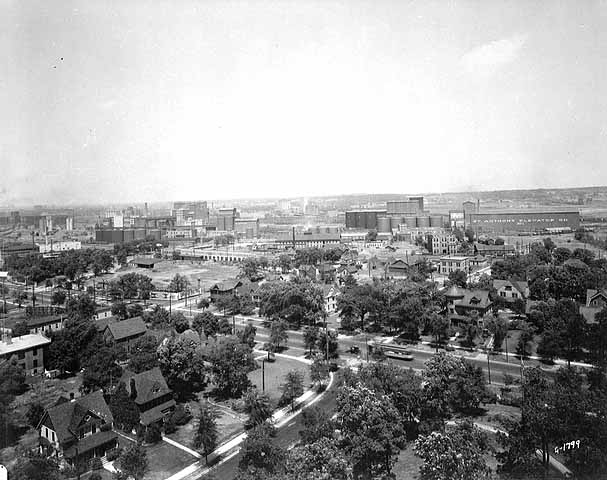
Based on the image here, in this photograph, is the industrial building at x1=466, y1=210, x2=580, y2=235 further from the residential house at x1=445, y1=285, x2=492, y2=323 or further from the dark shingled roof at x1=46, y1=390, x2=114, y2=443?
the dark shingled roof at x1=46, y1=390, x2=114, y2=443

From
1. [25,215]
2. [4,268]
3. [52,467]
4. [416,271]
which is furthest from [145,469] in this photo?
[25,215]

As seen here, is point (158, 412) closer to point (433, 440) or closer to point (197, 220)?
point (433, 440)

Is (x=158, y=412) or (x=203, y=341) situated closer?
(x=158, y=412)

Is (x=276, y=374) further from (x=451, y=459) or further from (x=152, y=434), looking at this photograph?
(x=451, y=459)

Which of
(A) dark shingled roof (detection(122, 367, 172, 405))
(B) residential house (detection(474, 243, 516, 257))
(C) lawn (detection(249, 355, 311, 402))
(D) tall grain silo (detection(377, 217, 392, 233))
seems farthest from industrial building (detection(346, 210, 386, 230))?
(A) dark shingled roof (detection(122, 367, 172, 405))

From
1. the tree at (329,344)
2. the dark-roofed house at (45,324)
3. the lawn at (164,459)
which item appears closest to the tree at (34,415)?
the lawn at (164,459)
